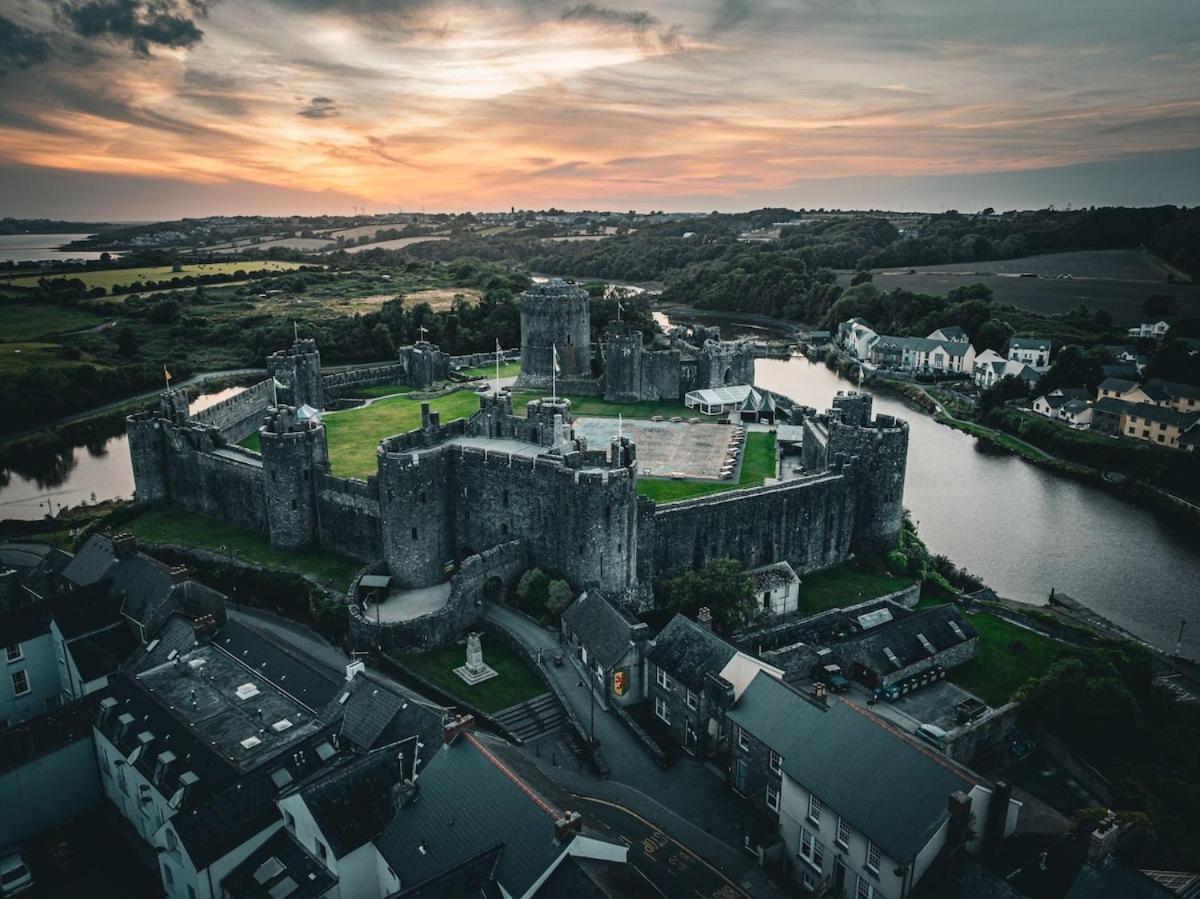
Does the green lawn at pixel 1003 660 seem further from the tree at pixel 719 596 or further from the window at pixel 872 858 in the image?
the window at pixel 872 858

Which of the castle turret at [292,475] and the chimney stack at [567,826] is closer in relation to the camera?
the chimney stack at [567,826]

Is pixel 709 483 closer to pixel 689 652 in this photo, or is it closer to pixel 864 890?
pixel 689 652

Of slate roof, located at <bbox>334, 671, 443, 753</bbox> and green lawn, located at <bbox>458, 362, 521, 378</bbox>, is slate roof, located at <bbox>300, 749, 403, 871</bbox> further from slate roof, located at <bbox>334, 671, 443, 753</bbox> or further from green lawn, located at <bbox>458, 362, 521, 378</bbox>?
green lawn, located at <bbox>458, 362, 521, 378</bbox>

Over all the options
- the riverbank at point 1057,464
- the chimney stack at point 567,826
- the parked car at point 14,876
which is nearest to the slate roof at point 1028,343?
the riverbank at point 1057,464

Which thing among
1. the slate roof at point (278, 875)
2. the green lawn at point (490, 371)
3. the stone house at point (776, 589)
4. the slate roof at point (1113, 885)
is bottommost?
the slate roof at point (278, 875)

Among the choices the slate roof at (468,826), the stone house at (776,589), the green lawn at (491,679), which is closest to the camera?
the slate roof at (468,826)

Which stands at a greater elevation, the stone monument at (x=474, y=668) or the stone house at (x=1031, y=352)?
the stone house at (x=1031, y=352)

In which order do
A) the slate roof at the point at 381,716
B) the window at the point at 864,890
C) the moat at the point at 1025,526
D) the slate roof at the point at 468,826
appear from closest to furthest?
1. the slate roof at the point at 468,826
2. the window at the point at 864,890
3. the slate roof at the point at 381,716
4. the moat at the point at 1025,526
